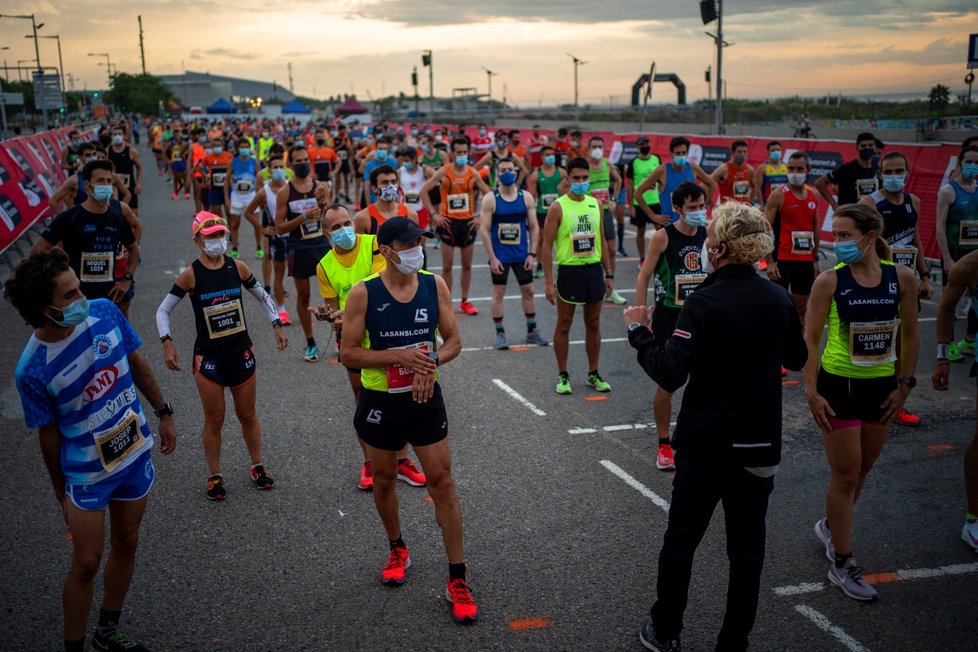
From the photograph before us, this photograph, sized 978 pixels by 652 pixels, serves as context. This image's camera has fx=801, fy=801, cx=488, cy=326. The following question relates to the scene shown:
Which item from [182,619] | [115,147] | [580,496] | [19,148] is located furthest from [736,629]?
[19,148]

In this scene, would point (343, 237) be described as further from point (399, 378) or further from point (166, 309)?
point (399, 378)

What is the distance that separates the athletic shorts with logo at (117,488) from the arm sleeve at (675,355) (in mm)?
2469

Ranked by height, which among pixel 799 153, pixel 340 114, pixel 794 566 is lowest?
pixel 794 566

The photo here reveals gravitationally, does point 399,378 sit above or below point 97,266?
below

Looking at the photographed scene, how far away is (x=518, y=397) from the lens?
794 cm

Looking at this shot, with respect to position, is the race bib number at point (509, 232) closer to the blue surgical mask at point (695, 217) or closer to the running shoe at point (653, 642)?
the blue surgical mask at point (695, 217)

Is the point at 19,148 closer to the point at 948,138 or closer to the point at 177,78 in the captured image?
the point at 948,138

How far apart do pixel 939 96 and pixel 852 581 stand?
111 feet

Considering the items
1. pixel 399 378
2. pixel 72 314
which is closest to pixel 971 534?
pixel 399 378

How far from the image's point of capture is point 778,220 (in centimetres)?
855

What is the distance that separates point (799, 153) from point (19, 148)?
1645cm

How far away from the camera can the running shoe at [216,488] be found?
→ 18.8ft

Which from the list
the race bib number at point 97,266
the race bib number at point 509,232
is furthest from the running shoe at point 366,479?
the race bib number at point 509,232

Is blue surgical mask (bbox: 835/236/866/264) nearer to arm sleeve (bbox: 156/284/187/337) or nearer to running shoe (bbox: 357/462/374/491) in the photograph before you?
running shoe (bbox: 357/462/374/491)
